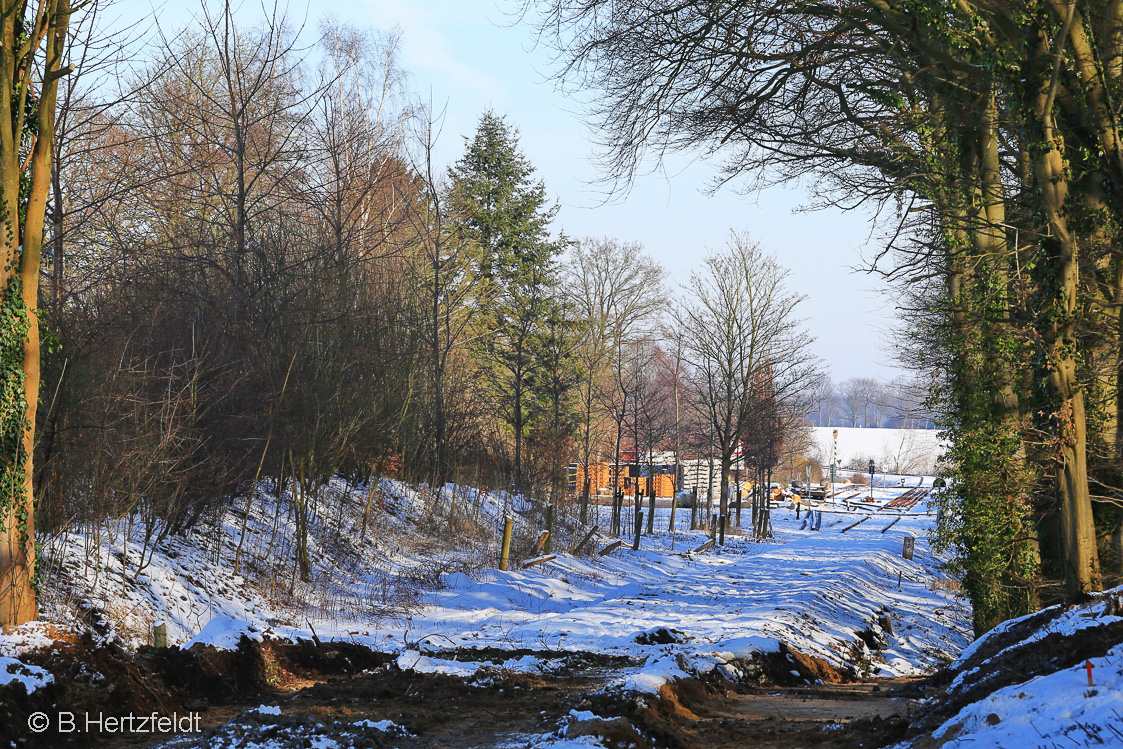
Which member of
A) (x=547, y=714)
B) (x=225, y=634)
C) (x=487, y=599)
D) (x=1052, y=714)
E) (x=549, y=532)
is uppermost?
(x=1052, y=714)

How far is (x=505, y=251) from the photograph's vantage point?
36031 millimetres

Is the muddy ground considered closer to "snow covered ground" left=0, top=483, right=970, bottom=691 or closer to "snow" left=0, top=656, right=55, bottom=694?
"snow" left=0, top=656, right=55, bottom=694

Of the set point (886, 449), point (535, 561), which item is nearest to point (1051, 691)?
point (535, 561)

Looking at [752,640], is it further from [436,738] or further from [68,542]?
[68,542]

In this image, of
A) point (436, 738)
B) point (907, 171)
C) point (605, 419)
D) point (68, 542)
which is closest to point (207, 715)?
point (436, 738)

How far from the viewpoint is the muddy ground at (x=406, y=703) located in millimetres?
5836

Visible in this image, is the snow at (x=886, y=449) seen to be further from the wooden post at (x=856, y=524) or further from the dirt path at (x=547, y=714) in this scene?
the dirt path at (x=547, y=714)

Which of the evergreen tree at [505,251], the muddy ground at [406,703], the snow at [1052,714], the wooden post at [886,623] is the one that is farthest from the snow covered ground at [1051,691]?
the evergreen tree at [505,251]

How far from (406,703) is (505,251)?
2969 centimetres

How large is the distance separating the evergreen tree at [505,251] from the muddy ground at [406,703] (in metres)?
25.5

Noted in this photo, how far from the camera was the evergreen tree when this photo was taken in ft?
115

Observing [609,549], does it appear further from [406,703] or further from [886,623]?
[406,703]

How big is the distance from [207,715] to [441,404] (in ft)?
49.0

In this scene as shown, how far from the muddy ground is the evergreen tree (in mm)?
25452
